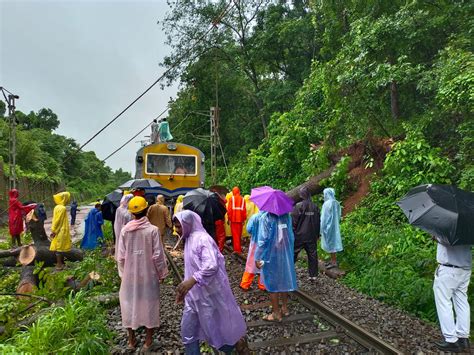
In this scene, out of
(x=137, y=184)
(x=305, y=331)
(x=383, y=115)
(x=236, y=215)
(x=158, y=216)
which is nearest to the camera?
(x=305, y=331)

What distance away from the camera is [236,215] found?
8.37 metres

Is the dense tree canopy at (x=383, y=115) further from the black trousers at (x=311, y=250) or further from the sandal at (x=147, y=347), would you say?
the sandal at (x=147, y=347)

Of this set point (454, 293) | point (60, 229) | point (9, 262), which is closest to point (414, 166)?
point (454, 293)

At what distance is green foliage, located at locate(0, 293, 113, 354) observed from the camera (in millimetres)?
3429

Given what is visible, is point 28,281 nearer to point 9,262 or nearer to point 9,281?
point 9,281

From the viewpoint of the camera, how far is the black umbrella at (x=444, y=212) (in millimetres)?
3658

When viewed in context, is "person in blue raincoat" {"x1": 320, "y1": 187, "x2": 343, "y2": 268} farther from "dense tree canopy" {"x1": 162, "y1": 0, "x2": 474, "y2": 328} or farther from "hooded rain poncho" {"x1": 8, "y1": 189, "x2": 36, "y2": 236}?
"hooded rain poncho" {"x1": 8, "y1": 189, "x2": 36, "y2": 236}

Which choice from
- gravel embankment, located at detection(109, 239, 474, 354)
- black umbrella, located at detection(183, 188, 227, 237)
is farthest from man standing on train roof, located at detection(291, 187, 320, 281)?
black umbrella, located at detection(183, 188, 227, 237)

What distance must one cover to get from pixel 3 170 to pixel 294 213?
18.5 m

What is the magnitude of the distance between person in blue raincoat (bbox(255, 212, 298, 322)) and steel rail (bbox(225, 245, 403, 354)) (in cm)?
46

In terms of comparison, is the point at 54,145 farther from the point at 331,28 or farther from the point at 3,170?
the point at 331,28

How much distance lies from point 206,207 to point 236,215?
2.00 metres

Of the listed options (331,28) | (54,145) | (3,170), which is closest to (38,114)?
(54,145)

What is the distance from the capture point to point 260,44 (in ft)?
68.1
